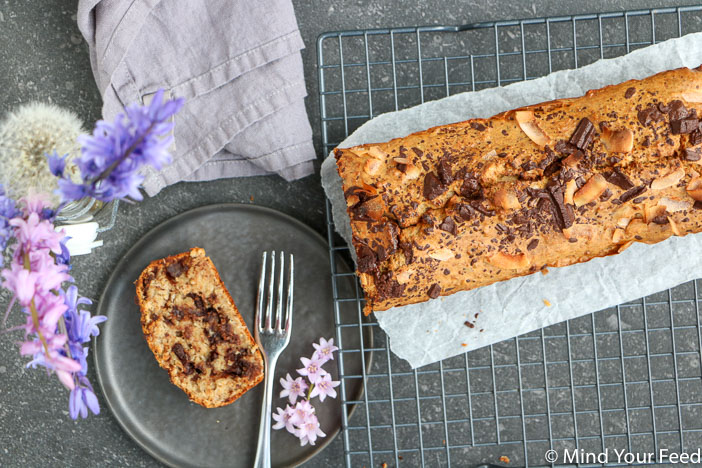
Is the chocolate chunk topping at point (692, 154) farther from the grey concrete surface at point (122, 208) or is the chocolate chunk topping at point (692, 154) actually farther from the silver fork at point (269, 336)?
the silver fork at point (269, 336)

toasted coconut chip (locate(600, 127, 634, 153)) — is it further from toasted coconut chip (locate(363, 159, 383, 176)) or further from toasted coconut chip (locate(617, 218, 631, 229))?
toasted coconut chip (locate(363, 159, 383, 176))

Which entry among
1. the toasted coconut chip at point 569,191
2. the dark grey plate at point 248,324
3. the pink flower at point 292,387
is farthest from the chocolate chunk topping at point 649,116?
the pink flower at point 292,387

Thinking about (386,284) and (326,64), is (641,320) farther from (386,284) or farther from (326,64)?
(326,64)

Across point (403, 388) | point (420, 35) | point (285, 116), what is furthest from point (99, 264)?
point (420, 35)

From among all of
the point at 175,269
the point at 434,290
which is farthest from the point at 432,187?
the point at 175,269

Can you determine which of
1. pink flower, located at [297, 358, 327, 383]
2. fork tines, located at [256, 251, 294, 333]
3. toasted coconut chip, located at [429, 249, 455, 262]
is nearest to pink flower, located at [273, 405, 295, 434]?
pink flower, located at [297, 358, 327, 383]

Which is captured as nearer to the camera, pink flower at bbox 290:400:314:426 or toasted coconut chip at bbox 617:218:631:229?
toasted coconut chip at bbox 617:218:631:229
